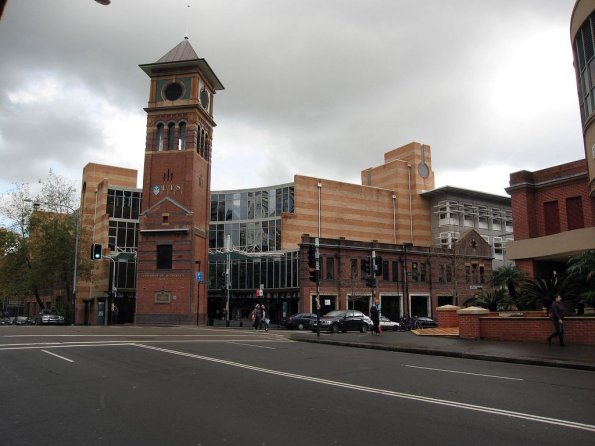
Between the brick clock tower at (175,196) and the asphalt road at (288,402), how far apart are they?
106ft

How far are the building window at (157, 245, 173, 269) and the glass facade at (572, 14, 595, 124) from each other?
36.2 meters

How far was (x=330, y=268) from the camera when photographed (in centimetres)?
5094

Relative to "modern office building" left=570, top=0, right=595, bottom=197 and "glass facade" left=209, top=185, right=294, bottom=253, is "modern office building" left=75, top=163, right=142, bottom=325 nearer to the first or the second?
Answer: "glass facade" left=209, top=185, right=294, bottom=253

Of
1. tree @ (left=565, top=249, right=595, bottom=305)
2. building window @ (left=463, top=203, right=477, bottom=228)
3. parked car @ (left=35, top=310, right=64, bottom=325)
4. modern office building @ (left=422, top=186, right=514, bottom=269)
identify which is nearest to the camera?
tree @ (left=565, top=249, right=595, bottom=305)

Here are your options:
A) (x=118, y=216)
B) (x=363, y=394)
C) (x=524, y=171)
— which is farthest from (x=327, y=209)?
(x=363, y=394)

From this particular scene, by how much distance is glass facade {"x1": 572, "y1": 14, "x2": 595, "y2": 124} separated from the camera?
16.7 meters

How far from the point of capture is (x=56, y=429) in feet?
20.6

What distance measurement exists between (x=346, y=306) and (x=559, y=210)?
1063 inches

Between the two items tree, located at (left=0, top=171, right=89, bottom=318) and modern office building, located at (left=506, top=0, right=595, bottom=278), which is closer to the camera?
modern office building, located at (left=506, top=0, right=595, bottom=278)

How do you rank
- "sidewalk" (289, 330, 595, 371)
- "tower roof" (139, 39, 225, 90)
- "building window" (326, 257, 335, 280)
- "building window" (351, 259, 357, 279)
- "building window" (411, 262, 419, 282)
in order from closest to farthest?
"sidewalk" (289, 330, 595, 371) → "tower roof" (139, 39, 225, 90) → "building window" (326, 257, 335, 280) → "building window" (351, 259, 357, 279) → "building window" (411, 262, 419, 282)

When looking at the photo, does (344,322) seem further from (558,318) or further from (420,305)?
(420,305)

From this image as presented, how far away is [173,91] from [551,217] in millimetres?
35459

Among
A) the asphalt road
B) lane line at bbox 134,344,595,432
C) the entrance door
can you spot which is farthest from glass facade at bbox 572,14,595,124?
the entrance door

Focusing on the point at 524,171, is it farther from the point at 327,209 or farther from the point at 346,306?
the point at 327,209
